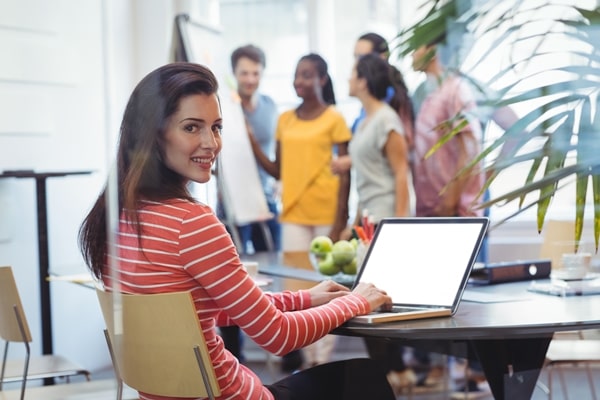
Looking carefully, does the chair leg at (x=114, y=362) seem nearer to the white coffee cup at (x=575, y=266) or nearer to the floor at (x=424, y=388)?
the floor at (x=424, y=388)

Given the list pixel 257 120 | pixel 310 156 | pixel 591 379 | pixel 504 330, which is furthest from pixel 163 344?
pixel 257 120

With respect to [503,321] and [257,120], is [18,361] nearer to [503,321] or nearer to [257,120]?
[503,321]

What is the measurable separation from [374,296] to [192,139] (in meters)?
0.48

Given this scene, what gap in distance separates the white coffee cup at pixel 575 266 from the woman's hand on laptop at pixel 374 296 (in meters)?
0.59

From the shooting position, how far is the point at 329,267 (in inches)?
107

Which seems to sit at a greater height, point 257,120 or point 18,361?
point 257,120

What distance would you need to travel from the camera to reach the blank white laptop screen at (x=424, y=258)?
219 centimetres

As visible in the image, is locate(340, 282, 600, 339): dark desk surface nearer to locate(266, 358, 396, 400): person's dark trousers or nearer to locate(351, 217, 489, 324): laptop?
locate(351, 217, 489, 324): laptop

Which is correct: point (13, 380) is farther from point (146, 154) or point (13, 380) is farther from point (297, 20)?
point (297, 20)

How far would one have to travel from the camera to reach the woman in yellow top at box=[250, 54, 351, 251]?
433cm

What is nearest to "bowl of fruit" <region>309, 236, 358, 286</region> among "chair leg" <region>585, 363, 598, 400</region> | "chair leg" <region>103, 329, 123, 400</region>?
"chair leg" <region>103, 329, 123, 400</region>

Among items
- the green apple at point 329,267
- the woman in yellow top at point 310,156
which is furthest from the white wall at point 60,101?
the woman in yellow top at point 310,156

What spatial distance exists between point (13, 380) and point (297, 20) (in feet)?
9.44

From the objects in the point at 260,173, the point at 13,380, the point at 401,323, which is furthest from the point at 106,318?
the point at 260,173
